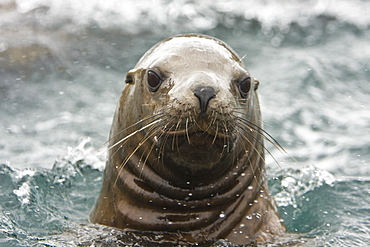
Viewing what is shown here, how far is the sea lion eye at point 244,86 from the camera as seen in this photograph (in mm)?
4237

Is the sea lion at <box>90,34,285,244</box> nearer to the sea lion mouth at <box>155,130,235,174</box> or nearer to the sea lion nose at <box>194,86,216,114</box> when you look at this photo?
the sea lion mouth at <box>155,130,235,174</box>

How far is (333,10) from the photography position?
37.8 feet

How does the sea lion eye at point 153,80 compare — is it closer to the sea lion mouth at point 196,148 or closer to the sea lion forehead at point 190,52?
the sea lion forehead at point 190,52

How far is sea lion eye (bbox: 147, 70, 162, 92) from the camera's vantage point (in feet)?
13.6

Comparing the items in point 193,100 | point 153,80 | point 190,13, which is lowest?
point 193,100

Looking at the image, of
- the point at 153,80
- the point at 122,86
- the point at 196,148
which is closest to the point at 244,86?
the point at 153,80

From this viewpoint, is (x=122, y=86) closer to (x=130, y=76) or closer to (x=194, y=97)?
(x=130, y=76)

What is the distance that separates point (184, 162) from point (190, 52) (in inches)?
28.9

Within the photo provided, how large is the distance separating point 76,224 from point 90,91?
439cm

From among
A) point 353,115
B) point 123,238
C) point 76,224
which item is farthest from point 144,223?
point 353,115

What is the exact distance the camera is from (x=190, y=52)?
424 cm

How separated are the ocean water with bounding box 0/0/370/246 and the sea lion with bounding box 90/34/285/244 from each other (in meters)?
0.19

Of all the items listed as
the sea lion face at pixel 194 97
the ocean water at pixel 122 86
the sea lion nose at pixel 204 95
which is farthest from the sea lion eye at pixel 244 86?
the ocean water at pixel 122 86

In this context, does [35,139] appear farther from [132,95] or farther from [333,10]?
[333,10]
